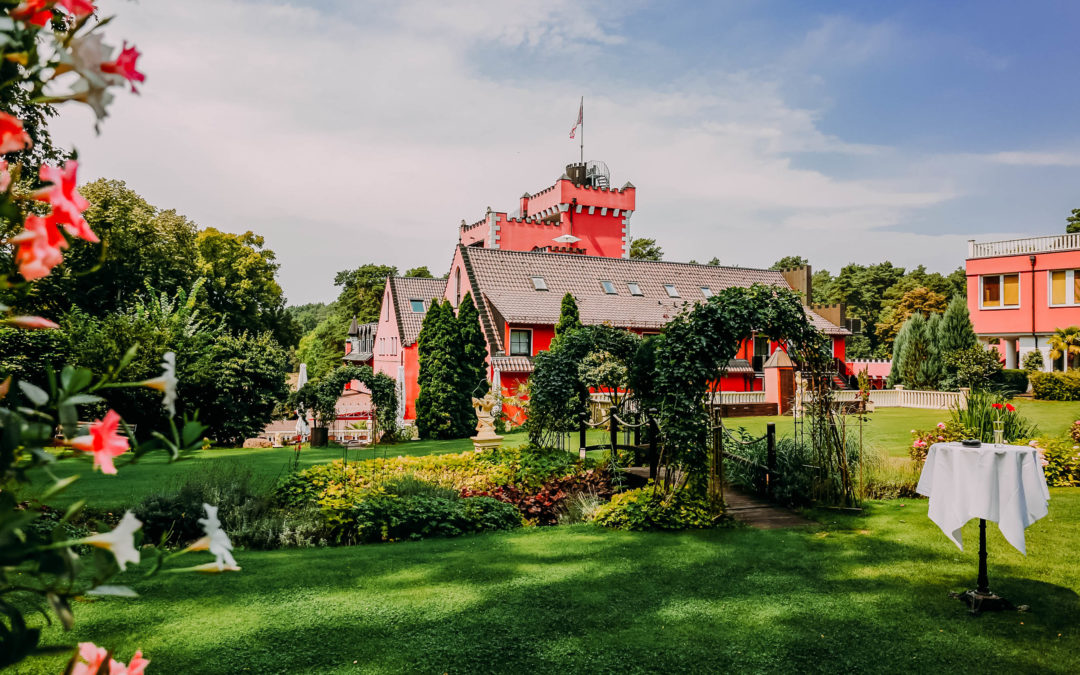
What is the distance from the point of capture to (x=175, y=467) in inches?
540

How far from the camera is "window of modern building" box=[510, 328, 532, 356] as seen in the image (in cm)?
2695

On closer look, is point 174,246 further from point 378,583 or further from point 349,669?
point 349,669

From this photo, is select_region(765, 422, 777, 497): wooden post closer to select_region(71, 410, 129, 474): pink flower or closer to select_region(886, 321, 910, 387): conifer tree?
select_region(71, 410, 129, 474): pink flower

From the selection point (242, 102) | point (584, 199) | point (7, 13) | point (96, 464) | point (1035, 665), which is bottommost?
point (1035, 665)

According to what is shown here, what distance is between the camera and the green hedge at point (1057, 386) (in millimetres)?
24734

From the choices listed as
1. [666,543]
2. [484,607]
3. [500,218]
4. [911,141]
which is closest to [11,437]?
[484,607]

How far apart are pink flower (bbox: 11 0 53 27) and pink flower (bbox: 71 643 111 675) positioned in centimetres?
116

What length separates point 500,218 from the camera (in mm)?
36156

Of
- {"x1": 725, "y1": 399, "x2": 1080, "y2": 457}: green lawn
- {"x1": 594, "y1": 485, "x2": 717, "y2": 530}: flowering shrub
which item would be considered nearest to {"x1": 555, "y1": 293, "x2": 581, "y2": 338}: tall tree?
{"x1": 725, "y1": 399, "x2": 1080, "y2": 457}: green lawn

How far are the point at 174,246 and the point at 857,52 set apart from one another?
88.2 feet

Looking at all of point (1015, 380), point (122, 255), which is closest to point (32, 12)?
point (122, 255)

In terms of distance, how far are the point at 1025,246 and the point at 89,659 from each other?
38019 mm

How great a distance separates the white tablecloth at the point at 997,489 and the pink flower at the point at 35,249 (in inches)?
280

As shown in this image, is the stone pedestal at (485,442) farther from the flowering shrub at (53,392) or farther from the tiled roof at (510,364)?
the flowering shrub at (53,392)
